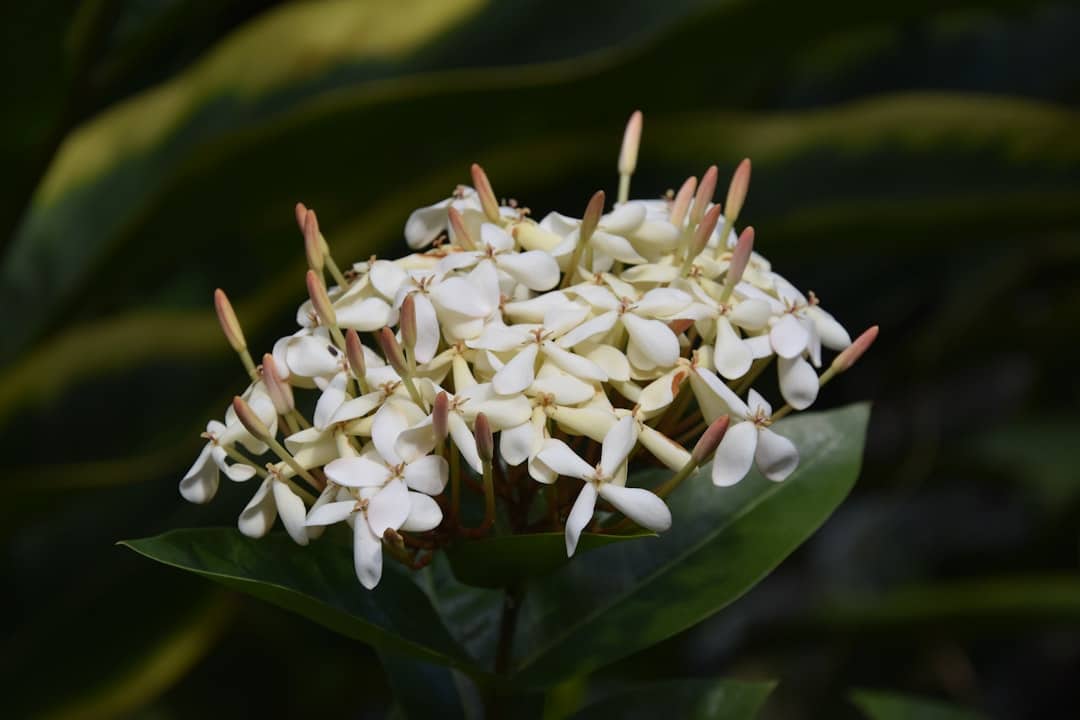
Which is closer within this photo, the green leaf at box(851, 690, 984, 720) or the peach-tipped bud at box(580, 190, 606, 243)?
the peach-tipped bud at box(580, 190, 606, 243)

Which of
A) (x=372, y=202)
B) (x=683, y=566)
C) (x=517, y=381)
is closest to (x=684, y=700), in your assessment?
(x=683, y=566)

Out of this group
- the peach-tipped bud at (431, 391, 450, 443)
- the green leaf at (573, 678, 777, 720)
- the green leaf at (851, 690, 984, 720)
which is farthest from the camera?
the green leaf at (851, 690, 984, 720)

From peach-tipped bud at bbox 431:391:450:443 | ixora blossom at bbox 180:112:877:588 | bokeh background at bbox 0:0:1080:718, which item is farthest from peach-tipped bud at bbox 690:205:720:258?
bokeh background at bbox 0:0:1080:718

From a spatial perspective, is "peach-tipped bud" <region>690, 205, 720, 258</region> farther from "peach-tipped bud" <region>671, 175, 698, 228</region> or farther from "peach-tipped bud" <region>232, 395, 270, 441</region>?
"peach-tipped bud" <region>232, 395, 270, 441</region>

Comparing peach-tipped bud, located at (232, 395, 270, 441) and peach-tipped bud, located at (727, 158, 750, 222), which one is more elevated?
peach-tipped bud, located at (232, 395, 270, 441)

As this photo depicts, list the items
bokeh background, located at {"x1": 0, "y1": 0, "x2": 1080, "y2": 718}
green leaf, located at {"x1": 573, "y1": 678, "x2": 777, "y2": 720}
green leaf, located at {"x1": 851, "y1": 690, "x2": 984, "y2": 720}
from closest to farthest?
green leaf, located at {"x1": 573, "y1": 678, "x2": 777, "y2": 720} → green leaf, located at {"x1": 851, "y1": 690, "x2": 984, "y2": 720} → bokeh background, located at {"x1": 0, "y1": 0, "x2": 1080, "y2": 718}

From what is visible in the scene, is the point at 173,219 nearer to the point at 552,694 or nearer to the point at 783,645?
the point at 552,694

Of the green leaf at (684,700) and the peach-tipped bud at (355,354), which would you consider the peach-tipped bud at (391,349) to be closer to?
the peach-tipped bud at (355,354)

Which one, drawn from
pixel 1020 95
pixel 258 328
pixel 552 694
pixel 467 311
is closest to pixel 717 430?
pixel 467 311
